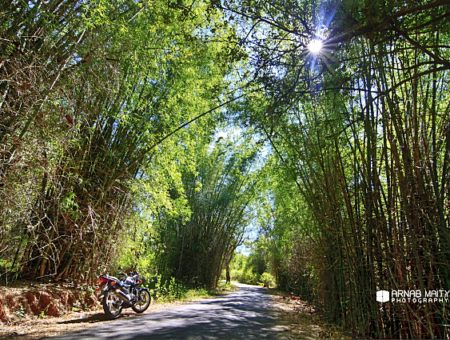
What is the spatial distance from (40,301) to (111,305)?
92cm

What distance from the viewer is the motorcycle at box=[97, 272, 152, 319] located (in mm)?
4555

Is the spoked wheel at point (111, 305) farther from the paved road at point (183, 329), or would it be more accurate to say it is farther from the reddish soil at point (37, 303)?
the reddish soil at point (37, 303)

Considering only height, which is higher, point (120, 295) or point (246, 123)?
point (246, 123)

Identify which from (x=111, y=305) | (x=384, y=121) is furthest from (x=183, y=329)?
(x=384, y=121)

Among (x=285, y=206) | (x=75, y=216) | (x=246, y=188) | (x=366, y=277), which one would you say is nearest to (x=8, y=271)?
(x=75, y=216)

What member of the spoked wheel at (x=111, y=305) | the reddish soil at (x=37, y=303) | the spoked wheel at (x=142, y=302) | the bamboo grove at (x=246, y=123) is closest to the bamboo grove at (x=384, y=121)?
the bamboo grove at (x=246, y=123)

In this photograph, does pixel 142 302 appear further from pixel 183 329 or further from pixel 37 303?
pixel 183 329

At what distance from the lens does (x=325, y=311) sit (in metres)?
5.29

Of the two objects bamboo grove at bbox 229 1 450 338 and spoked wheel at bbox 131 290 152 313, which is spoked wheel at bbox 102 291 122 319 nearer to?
spoked wheel at bbox 131 290 152 313

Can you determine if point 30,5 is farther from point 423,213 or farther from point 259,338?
point 259,338

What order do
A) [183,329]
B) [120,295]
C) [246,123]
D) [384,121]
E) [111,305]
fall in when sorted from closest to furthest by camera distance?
[384,121], [183,329], [246,123], [111,305], [120,295]

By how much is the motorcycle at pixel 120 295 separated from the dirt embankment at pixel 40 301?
0.28 meters

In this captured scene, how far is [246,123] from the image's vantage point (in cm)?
428

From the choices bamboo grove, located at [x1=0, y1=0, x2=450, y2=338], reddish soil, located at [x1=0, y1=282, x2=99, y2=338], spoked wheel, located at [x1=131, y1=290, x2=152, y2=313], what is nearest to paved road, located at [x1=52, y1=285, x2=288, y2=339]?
spoked wheel, located at [x1=131, y1=290, x2=152, y2=313]
